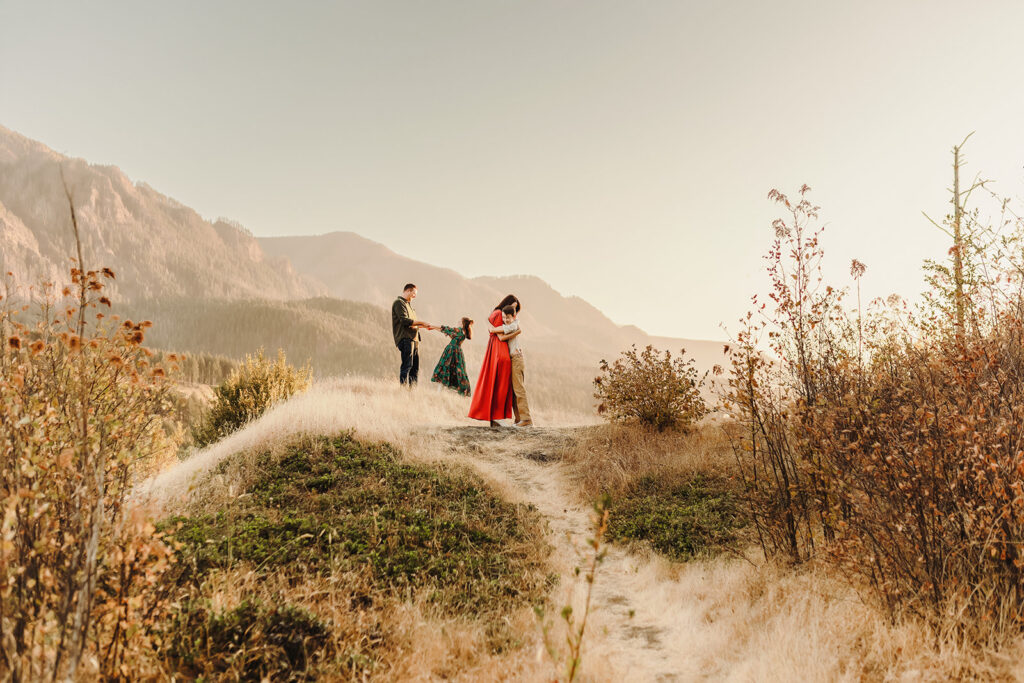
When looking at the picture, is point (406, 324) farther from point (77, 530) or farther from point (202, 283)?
point (202, 283)

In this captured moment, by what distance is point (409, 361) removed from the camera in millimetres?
13805

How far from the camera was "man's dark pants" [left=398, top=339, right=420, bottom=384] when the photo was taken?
13227 millimetres

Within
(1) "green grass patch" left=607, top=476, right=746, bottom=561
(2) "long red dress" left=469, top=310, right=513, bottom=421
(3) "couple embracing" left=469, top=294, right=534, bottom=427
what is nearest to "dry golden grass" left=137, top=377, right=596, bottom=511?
(2) "long red dress" left=469, top=310, right=513, bottom=421

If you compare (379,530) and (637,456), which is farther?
(637,456)

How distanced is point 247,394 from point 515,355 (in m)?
6.93

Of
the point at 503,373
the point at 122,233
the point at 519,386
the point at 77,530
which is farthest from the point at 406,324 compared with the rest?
the point at 122,233

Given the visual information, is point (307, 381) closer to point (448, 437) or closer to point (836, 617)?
point (448, 437)

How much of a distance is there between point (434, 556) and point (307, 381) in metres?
11.2

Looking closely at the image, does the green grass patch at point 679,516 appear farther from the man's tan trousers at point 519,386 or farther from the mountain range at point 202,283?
A: the mountain range at point 202,283

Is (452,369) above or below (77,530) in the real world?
above

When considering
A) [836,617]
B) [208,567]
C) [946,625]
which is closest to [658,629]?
[836,617]

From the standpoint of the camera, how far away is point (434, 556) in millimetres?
5070

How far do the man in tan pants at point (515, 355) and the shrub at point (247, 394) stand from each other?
5.46 metres

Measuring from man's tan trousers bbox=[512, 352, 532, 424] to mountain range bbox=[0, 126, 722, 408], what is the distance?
4384 centimetres
